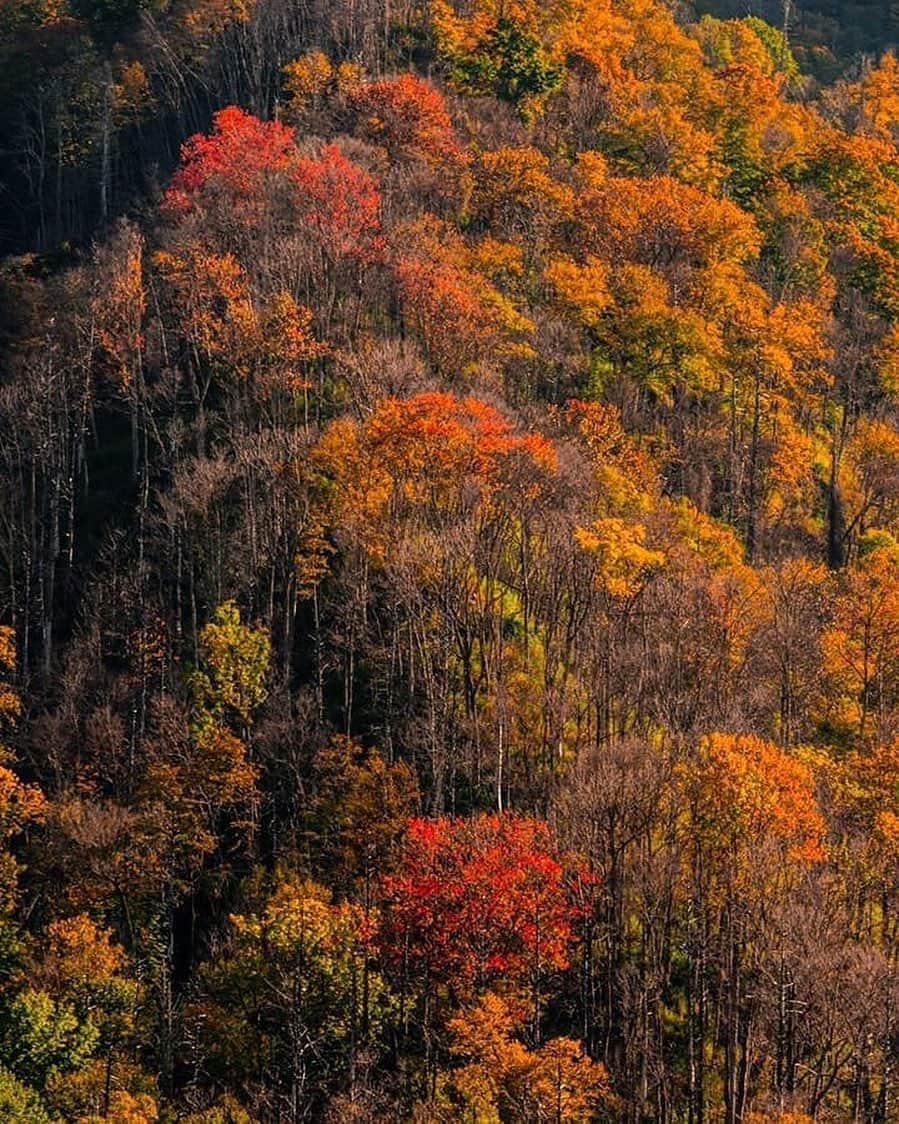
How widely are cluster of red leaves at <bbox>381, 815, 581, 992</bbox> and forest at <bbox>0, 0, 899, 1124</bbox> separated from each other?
7.2 inches

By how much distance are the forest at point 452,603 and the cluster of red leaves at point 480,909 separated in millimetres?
183

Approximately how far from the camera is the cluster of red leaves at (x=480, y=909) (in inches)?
1785

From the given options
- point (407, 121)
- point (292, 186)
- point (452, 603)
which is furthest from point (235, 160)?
point (452, 603)

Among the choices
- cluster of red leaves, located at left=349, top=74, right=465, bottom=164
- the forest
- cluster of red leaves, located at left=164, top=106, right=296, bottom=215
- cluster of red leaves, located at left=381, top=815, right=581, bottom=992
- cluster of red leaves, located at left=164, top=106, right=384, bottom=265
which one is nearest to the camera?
the forest

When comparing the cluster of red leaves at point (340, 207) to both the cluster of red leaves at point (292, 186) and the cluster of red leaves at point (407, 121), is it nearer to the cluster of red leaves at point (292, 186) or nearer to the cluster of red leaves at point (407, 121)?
the cluster of red leaves at point (292, 186)

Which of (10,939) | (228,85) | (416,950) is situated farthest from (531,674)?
(228,85)

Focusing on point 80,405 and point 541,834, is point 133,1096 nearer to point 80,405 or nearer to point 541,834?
point 541,834

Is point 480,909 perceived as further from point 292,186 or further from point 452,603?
point 292,186

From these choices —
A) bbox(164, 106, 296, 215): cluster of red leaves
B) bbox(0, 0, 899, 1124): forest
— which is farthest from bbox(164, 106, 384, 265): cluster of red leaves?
bbox(0, 0, 899, 1124): forest

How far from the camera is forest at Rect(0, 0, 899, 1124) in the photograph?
1779 inches

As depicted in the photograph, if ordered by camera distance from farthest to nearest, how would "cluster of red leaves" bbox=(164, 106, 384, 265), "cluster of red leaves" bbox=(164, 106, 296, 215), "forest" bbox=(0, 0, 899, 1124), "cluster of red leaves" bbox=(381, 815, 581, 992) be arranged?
1. "cluster of red leaves" bbox=(164, 106, 296, 215)
2. "cluster of red leaves" bbox=(164, 106, 384, 265)
3. "cluster of red leaves" bbox=(381, 815, 581, 992)
4. "forest" bbox=(0, 0, 899, 1124)

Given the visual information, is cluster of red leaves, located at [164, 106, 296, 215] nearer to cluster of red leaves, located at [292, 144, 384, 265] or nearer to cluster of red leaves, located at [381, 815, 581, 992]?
cluster of red leaves, located at [292, 144, 384, 265]

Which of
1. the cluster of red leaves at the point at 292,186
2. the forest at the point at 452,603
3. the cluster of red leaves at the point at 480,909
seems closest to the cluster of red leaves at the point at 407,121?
the forest at the point at 452,603

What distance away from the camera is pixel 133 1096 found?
4506 cm
